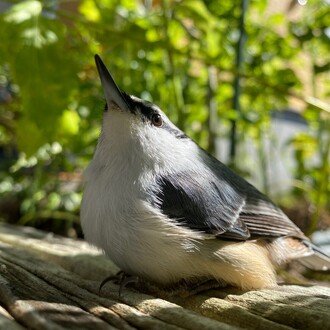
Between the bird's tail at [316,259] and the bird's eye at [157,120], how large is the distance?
0.57 metres

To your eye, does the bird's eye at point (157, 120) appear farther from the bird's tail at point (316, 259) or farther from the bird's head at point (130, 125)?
the bird's tail at point (316, 259)

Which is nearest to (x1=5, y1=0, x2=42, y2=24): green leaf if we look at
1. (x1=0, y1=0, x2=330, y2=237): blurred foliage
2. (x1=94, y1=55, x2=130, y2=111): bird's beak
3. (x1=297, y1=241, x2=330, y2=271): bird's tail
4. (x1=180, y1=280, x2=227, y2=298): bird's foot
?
(x1=0, y1=0, x2=330, y2=237): blurred foliage

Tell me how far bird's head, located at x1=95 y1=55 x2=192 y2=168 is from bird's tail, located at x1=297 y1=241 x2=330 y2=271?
0.56 meters

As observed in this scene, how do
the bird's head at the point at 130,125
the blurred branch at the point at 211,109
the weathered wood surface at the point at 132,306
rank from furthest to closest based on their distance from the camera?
the blurred branch at the point at 211,109 < the bird's head at the point at 130,125 < the weathered wood surface at the point at 132,306

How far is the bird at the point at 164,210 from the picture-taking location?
A: 100cm

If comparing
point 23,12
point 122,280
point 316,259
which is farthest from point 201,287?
point 23,12

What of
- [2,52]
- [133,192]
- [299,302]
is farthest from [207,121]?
[299,302]

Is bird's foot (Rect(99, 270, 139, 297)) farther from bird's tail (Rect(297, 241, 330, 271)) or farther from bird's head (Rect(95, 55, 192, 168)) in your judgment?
bird's tail (Rect(297, 241, 330, 271))

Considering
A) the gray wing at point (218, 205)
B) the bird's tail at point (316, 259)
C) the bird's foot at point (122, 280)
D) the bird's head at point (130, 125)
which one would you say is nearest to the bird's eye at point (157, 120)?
the bird's head at point (130, 125)

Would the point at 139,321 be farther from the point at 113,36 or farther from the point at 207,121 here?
the point at 207,121

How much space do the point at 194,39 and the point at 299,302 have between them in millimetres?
1317

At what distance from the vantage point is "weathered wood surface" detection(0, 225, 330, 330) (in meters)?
0.72

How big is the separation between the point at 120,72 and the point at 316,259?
3.83 feet

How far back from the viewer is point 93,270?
1.31 meters
